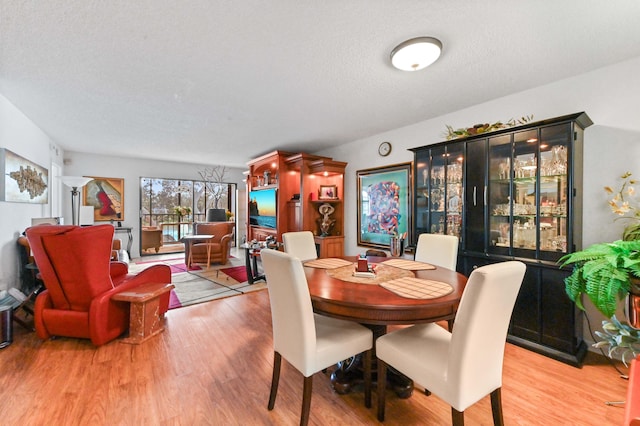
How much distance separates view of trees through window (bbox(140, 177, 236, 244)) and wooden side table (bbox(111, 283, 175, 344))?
5648 mm

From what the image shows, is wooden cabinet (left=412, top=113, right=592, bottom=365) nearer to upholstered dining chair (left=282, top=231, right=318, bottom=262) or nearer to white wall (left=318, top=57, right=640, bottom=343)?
white wall (left=318, top=57, right=640, bottom=343)

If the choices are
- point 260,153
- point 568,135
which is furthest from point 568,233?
point 260,153

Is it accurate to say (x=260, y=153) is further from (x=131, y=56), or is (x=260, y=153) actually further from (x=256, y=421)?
(x=256, y=421)

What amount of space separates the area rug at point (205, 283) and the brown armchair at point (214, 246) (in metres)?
0.17

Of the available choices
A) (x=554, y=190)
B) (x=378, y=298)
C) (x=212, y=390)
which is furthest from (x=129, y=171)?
(x=554, y=190)

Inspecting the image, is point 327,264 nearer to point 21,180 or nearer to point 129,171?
point 21,180

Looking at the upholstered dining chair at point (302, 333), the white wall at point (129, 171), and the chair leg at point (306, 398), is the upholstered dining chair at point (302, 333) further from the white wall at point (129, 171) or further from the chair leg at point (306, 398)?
the white wall at point (129, 171)

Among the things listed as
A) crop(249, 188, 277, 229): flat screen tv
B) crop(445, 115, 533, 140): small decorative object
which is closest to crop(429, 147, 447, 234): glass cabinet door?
crop(445, 115, 533, 140): small decorative object

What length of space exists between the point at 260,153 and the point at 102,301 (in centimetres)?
399

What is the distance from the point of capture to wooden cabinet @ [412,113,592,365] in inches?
86.7

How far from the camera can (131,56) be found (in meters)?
2.06

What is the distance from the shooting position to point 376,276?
1.91 m

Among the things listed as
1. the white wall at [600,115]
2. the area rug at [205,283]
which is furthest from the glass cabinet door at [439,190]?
the area rug at [205,283]

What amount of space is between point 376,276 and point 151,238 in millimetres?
7181
